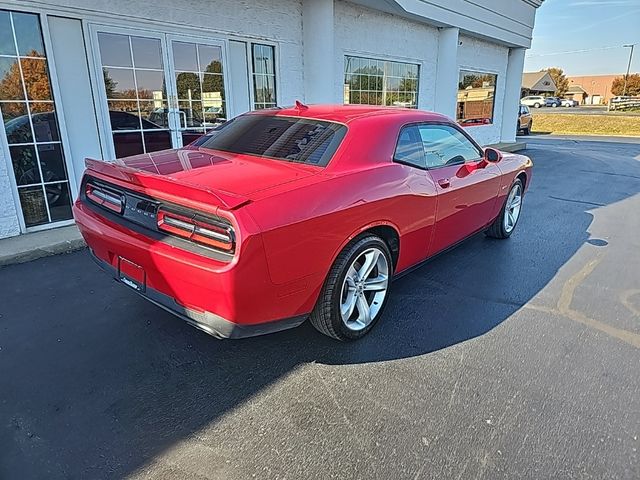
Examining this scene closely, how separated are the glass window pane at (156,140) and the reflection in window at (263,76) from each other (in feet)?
5.70

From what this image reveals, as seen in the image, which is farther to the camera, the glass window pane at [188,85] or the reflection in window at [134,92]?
the glass window pane at [188,85]

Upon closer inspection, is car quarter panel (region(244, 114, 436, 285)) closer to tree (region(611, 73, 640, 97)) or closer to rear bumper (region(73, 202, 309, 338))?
rear bumper (region(73, 202, 309, 338))

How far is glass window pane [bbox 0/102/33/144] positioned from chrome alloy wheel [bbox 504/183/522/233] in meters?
5.75

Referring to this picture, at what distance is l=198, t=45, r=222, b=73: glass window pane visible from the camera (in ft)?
21.7

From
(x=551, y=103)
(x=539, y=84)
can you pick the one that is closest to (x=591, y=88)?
(x=539, y=84)

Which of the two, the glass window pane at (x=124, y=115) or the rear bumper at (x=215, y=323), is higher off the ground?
the glass window pane at (x=124, y=115)

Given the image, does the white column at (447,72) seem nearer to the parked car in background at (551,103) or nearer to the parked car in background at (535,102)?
the parked car in background at (535,102)

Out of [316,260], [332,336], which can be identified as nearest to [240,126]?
[316,260]

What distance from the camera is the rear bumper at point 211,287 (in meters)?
2.22

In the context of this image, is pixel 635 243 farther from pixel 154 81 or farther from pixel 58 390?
pixel 154 81

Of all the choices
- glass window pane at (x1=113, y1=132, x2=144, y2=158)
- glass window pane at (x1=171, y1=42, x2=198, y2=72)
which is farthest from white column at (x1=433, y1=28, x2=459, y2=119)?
glass window pane at (x1=113, y1=132, x2=144, y2=158)

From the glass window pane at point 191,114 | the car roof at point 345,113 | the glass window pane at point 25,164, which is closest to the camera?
the car roof at point 345,113

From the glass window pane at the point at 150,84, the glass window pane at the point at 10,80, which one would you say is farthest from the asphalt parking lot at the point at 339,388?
the glass window pane at the point at 150,84

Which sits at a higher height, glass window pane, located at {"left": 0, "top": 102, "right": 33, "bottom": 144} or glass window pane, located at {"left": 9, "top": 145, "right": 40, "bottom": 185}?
glass window pane, located at {"left": 0, "top": 102, "right": 33, "bottom": 144}
